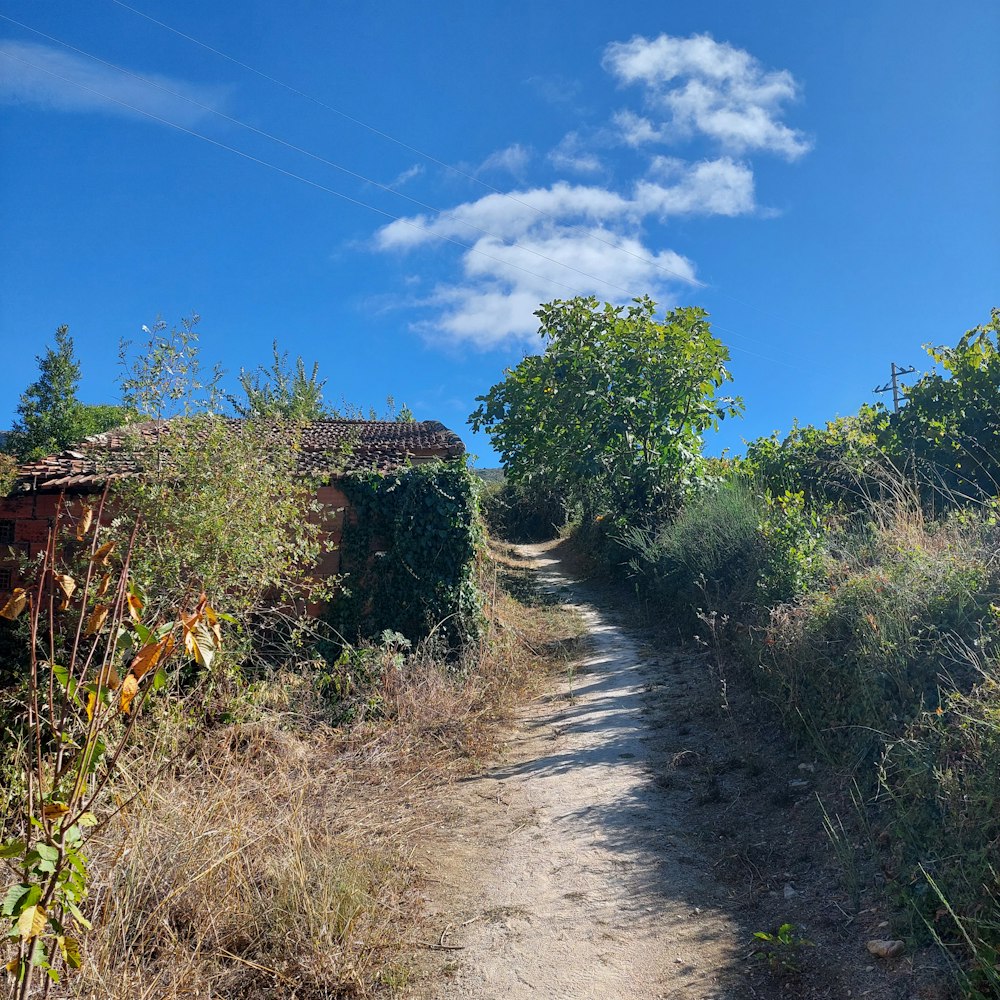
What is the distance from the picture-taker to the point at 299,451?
335 inches

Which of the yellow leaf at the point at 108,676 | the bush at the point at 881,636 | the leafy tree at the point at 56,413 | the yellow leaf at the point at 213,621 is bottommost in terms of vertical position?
the bush at the point at 881,636

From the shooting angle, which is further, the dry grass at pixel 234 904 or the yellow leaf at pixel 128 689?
the dry grass at pixel 234 904

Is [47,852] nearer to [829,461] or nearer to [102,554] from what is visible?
[102,554]

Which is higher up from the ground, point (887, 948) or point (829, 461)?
point (829, 461)

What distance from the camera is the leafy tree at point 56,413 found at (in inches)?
971

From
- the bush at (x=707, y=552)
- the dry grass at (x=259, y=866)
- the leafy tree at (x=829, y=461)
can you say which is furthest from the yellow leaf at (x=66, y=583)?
the leafy tree at (x=829, y=461)

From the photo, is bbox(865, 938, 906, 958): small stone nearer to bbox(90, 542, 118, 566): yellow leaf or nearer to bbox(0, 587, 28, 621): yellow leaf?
bbox(90, 542, 118, 566): yellow leaf

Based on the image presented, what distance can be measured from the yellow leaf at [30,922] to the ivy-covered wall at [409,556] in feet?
23.5

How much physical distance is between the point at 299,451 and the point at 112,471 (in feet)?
6.50

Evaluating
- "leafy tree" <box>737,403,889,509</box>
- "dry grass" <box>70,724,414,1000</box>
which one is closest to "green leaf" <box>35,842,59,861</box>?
"dry grass" <box>70,724,414,1000</box>

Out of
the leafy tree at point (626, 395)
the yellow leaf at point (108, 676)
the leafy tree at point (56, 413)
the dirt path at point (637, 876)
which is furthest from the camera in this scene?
the leafy tree at point (56, 413)

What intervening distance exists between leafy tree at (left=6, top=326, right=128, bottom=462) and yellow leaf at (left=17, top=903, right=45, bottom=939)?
2546 cm

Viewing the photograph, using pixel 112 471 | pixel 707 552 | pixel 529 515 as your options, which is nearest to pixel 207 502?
pixel 112 471

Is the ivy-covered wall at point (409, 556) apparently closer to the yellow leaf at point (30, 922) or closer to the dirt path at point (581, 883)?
the dirt path at point (581, 883)
